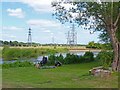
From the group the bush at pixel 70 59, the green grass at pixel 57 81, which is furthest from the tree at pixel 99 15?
the bush at pixel 70 59

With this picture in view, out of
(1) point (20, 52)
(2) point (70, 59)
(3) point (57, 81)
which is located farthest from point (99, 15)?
(1) point (20, 52)

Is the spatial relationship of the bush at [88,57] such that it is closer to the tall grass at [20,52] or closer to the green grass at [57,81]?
the tall grass at [20,52]

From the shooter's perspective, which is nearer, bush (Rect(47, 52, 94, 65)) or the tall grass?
bush (Rect(47, 52, 94, 65))

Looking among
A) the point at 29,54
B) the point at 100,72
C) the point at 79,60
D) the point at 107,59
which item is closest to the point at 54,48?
the point at 29,54

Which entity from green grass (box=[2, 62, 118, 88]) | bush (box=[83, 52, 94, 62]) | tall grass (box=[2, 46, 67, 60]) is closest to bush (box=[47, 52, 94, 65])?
bush (box=[83, 52, 94, 62])

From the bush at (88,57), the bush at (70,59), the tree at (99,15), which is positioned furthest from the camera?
the bush at (88,57)

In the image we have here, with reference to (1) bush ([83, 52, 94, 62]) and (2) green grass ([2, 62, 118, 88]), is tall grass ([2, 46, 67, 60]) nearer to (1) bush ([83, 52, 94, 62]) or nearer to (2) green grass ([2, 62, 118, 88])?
(1) bush ([83, 52, 94, 62])

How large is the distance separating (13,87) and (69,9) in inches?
242

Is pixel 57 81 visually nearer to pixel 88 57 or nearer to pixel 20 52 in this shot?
pixel 88 57

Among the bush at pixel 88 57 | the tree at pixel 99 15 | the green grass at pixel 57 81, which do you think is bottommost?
the green grass at pixel 57 81

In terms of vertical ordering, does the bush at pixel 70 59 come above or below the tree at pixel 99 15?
below

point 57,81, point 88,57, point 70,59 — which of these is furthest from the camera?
point 88,57

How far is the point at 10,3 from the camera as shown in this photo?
11930 millimetres

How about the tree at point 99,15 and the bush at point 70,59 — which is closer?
the tree at point 99,15
